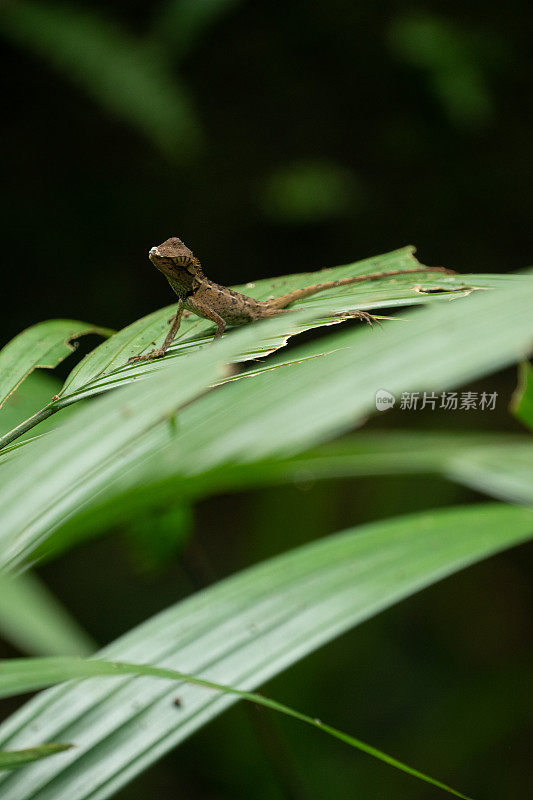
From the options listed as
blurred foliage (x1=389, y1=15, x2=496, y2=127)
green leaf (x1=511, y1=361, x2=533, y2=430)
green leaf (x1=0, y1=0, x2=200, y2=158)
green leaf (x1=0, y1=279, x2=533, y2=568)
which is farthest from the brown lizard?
blurred foliage (x1=389, y1=15, x2=496, y2=127)

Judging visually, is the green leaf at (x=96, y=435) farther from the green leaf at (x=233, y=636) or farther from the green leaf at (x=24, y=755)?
the green leaf at (x=233, y=636)

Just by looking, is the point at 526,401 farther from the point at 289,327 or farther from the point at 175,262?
the point at 175,262

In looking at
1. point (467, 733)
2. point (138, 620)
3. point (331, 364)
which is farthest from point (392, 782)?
point (331, 364)

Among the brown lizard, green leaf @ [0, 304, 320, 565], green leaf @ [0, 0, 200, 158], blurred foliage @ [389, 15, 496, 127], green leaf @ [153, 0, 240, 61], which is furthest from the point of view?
blurred foliage @ [389, 15, 496, 127]

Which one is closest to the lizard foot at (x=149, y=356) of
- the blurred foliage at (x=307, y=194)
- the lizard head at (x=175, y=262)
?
the lizard head at (x=175, y=262)

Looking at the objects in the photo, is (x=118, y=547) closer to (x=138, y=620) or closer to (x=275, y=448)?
(x=138, y=620)

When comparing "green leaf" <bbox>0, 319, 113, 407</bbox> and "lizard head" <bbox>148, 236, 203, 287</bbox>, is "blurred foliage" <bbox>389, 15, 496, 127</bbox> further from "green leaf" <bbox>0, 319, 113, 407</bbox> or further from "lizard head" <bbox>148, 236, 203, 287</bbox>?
"green leaf" <bbox>0, 319, 113, 407</bbox>

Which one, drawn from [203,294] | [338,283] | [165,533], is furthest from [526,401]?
[203,294]
